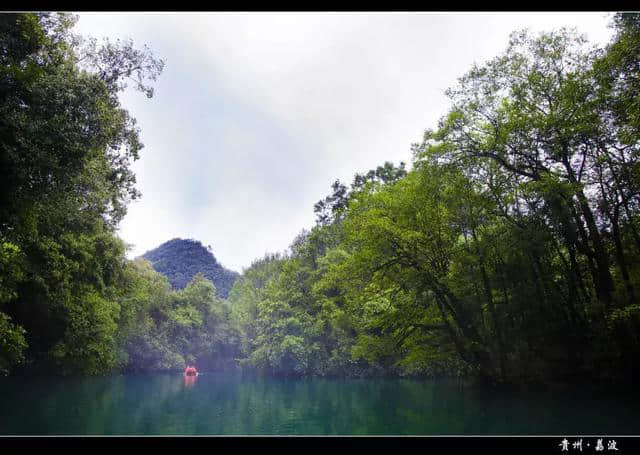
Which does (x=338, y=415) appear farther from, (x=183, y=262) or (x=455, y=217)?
(x=183, y=262)

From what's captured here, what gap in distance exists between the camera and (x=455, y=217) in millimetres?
14172

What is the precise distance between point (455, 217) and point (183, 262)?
3709cm

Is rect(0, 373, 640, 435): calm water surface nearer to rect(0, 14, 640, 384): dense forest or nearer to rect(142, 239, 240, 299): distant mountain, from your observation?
rect(0, 14, 640, 384): dense forest

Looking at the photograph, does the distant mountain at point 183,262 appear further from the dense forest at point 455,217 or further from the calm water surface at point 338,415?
the calm water surface at point 338,415

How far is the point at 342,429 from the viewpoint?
9672 millimetres

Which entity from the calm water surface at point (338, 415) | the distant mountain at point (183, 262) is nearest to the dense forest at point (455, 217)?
the calm water surface at point (338, 415)

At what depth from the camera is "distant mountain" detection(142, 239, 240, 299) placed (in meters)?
45.7

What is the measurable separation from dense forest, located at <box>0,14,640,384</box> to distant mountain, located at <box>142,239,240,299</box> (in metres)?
26.5

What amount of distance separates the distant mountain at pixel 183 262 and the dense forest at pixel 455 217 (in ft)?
86.8

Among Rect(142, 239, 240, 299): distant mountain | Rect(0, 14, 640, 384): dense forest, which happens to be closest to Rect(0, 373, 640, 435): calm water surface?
Rect(0, 14, 640, 384): dense forest

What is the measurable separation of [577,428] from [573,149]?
709 cm

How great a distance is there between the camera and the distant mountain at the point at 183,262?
45.7m

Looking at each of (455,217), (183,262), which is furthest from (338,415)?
(183,262)
